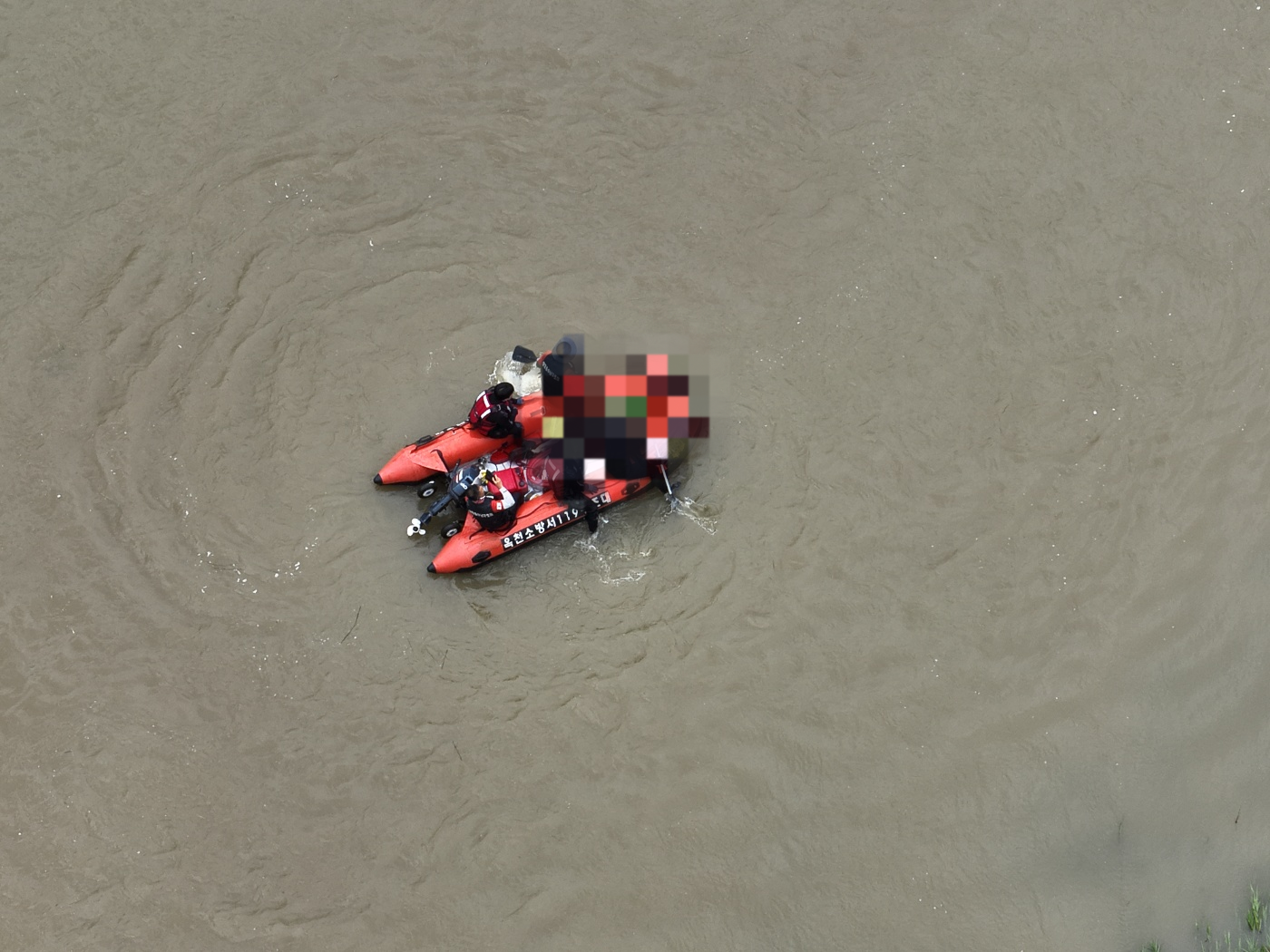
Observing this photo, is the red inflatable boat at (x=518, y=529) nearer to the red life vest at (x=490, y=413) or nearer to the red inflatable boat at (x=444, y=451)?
the red inflatable boat at (x=444, y=451)

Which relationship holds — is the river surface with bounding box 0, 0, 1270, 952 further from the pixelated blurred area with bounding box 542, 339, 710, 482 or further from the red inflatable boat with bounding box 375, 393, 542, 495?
the pixelated blurred area with bounding box 542, 339, 710, 482

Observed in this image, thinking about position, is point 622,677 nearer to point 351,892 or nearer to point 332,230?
point 351,892

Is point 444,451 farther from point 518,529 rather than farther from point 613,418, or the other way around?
point 613,418

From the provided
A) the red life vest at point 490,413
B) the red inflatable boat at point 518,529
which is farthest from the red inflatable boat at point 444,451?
the red inflatable boat at point 518,529

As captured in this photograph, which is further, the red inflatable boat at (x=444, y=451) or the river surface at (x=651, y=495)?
the red inflatable boat at (x=444, y=451)

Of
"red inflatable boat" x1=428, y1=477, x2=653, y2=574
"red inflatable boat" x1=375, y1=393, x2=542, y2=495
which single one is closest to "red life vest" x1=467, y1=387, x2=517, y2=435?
"red inflatable boat" x1=375, y1=393, x2=542, y2=495

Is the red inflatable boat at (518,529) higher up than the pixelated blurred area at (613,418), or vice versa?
the pixelated blurred area at (613,418)

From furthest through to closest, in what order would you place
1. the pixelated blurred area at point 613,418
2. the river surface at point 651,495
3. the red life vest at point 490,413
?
the pixelated blurred area at point 613,418, the red life vest at point 490,413, the river surface at point 651,495
